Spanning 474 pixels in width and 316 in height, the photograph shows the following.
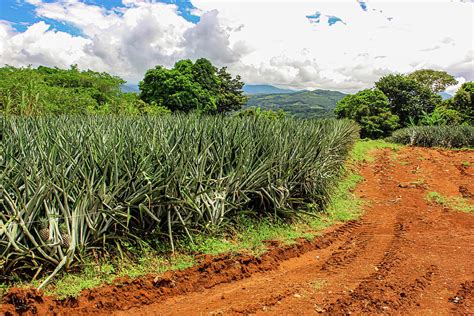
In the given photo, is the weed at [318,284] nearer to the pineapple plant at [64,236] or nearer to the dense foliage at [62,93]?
the pineapple plant at [64,236]

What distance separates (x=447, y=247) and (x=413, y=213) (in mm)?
1842

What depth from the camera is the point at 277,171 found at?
5469 millimetres

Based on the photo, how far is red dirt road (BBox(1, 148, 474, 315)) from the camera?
3023 mm

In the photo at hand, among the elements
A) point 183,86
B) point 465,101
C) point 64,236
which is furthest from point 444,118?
point 64,236

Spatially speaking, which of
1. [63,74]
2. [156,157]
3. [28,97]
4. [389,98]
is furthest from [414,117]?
[156,157]

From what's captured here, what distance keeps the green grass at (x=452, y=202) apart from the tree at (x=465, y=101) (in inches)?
959

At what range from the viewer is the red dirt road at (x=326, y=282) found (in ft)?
9.92

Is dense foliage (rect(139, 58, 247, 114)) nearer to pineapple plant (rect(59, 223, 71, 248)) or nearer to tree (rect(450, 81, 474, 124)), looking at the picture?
tree (rect(450, 81, 474, 124))

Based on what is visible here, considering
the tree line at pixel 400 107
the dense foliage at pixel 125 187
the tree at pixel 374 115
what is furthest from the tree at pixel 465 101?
the dense foliage at pixel 125 187

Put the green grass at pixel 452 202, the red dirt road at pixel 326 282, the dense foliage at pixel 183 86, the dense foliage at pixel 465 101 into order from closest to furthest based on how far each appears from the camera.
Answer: the red dirt road at pixel 326 282
the green grass at pixel 452 202
the dense foliage at pixel 183 86
the dense foliage at pixel 465 101

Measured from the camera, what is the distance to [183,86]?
27.1 meters

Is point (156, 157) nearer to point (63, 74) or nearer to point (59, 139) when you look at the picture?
point (59, 139)

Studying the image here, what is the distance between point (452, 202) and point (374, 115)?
24009mm

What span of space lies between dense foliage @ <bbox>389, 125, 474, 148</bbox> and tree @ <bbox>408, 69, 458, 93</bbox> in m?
14.9
